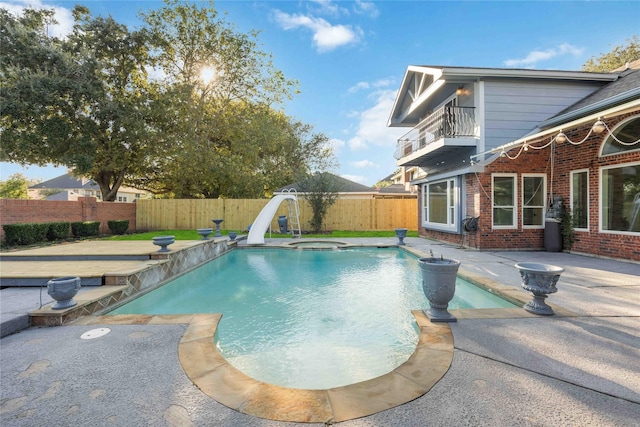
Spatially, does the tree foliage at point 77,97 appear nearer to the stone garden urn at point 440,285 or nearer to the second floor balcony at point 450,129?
the second floor balcony at point 450,129

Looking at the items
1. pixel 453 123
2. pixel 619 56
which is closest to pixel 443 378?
pixel 453 123

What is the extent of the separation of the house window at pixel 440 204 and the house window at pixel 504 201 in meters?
1.29

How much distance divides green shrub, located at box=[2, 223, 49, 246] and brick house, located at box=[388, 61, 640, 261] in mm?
14404

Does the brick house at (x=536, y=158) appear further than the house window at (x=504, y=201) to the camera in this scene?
No

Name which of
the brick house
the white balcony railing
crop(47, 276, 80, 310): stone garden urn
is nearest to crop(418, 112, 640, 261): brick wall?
the brick house

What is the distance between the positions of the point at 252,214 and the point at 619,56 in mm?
29420

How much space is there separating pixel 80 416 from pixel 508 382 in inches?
124

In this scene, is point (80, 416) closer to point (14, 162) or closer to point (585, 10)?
point (585, 10)

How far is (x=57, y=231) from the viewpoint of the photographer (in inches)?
454

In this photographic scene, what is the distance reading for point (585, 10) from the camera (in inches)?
434

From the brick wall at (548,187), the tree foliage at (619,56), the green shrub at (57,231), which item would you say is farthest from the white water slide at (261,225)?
the tree foliage at (619,56)

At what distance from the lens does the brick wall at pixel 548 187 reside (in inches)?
305

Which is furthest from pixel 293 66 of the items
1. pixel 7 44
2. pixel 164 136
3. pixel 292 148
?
pixel 7 44

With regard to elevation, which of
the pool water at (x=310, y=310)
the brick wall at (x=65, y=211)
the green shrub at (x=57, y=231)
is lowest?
the pool water at (x=310, y=310)
